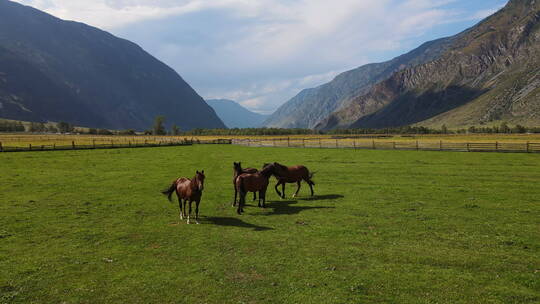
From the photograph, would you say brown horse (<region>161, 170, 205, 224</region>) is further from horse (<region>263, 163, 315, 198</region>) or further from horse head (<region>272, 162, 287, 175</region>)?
horse (<region>263, 163, 315, 198</region>)

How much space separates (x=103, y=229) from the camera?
41.8 ft

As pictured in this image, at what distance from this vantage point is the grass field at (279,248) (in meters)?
7.91

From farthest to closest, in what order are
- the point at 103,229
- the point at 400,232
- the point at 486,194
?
the point at 486,194 → the point at 103,229 → the point at 400,232

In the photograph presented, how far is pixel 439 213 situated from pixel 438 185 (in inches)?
304

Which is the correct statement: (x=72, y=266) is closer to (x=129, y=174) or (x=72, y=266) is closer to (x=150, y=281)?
(x=150, y=281)

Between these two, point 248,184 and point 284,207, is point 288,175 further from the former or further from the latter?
point 248,184

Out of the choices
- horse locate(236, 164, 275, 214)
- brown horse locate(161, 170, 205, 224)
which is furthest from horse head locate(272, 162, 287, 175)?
brown horse locate(161, 170, 205, 224)

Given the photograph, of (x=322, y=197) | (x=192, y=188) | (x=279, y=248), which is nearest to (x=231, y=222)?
(x=192, y=188)

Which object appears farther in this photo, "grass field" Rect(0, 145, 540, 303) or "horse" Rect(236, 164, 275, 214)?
"horse" Rect(236, 164, 275, 214)

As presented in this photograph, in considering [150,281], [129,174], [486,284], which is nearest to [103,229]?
[150,281]

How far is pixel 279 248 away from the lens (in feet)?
34.7

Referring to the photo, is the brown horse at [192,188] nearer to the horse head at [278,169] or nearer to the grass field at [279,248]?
the grass field at [279,248]

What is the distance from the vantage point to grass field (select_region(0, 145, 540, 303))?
7906 mm

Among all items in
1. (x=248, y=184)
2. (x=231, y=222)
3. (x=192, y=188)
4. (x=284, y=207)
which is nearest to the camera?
(x=192, y=188)
